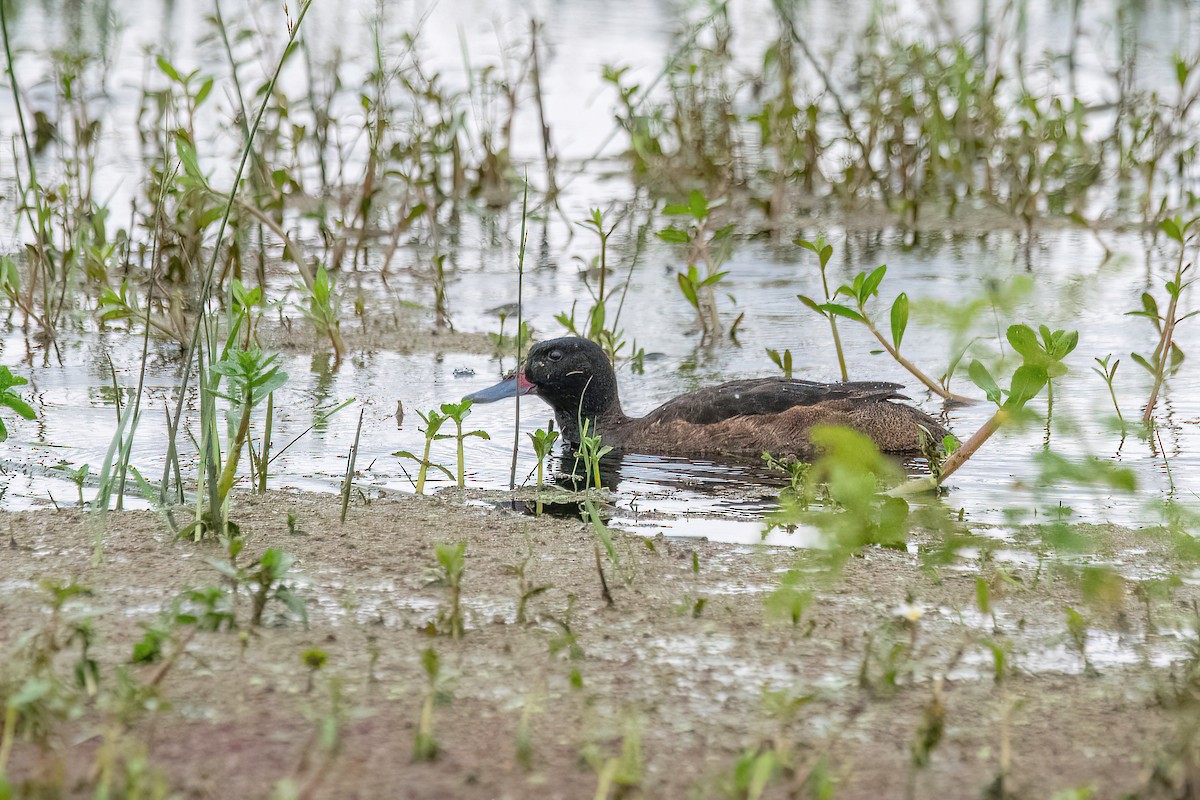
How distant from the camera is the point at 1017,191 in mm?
10008

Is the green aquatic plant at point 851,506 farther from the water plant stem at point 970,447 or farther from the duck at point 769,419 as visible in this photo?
the duck at point 769,419

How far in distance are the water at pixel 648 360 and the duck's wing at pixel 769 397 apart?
252mm

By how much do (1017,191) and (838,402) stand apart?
4490 millimetres

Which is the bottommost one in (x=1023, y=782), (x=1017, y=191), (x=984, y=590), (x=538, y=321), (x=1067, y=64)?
(x=1023, y=782)

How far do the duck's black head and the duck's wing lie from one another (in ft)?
1.59

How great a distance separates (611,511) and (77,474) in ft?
5.39

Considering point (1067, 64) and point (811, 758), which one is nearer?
point (811, 758)

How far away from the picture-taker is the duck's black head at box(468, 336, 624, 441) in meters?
6.55

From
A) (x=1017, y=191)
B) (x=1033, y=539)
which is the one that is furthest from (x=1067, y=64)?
(x=1033, y=539)

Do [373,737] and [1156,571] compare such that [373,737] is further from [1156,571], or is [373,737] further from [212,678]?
[1156,571]

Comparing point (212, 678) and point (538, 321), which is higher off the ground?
point (538, 321)

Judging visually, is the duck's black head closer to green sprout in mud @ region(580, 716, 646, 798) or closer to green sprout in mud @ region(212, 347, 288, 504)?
green sprout in mud @ region(212, 347, 288, 504)

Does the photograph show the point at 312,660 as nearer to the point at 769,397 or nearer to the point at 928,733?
the point at 928,733

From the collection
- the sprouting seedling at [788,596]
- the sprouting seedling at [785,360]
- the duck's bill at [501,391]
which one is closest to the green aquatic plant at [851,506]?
the sprouting seedling at [788,596]
